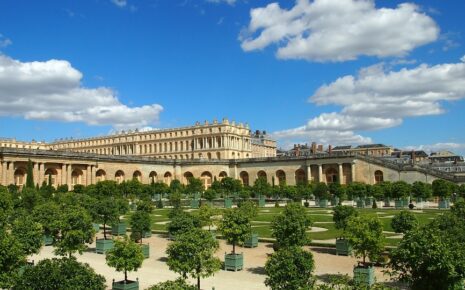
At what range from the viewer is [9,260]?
15.5 meters

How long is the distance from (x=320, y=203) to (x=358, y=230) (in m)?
36.6

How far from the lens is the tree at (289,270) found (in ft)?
46.3

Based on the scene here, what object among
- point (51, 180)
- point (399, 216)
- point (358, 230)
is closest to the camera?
point (358, 230)

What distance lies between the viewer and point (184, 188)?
70188 mm

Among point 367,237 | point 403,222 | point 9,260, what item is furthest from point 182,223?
point 403,222

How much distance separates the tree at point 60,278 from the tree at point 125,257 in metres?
4.09

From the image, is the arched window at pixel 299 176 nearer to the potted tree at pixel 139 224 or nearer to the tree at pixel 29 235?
the potted tree at pixel 139 224

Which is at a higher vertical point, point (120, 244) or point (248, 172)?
point (248, 172)

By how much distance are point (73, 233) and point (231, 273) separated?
7.67 metres

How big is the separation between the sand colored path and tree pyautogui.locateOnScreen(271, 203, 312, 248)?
1442 millimetres

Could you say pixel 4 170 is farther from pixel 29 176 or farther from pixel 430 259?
pixel 430 259

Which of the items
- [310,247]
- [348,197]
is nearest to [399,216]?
[310,247]

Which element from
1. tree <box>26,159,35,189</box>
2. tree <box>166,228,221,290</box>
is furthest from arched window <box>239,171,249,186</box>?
tree <box>166,228,221,290</box>

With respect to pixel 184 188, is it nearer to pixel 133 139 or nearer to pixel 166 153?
pixel 166 153
